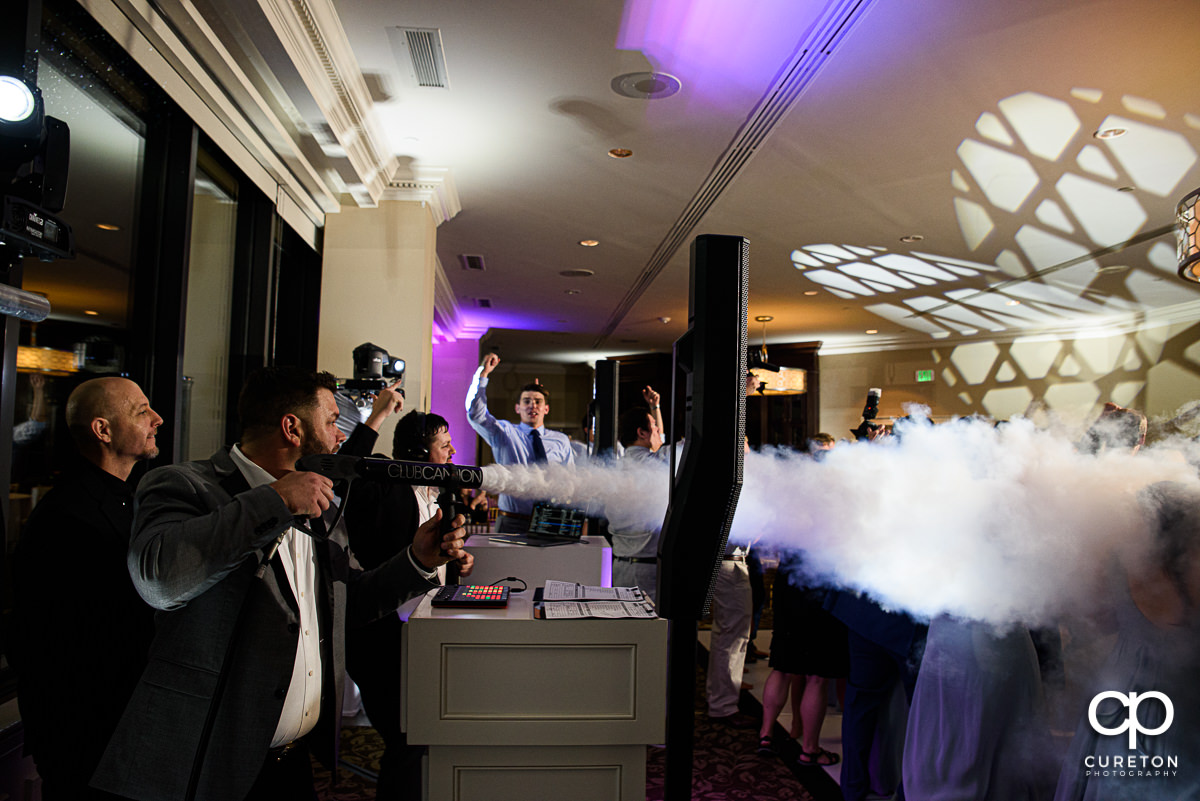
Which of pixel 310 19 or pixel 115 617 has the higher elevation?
pixel 310 19

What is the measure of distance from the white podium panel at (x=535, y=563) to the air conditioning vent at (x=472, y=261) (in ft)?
16.3

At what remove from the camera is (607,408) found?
3.42 meters

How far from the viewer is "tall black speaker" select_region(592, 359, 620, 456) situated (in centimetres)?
340

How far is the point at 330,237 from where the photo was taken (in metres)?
4.96

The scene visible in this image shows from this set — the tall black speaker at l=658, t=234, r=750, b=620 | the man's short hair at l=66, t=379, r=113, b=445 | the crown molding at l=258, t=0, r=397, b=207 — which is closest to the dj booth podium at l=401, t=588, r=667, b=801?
the tall black speaker at l=658, t=234, r=750, b=620

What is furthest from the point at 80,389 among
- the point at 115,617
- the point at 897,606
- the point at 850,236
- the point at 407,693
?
the point at 850,236

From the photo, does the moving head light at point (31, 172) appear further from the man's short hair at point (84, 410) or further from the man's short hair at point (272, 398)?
the man's short hair at point (84, 410)

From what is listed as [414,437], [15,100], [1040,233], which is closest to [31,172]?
[15,100]

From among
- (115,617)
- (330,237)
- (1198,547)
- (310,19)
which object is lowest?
(115,617)

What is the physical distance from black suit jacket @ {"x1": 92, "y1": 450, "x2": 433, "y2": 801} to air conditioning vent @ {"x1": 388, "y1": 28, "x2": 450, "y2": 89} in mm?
2509

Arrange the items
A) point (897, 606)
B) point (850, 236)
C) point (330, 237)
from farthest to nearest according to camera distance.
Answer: point (850, 236) < point (330, 237) < point (897, 606)

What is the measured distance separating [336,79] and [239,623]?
9.76 ft

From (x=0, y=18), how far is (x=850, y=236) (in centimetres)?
578

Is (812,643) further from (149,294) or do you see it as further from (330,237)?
(330,237)
